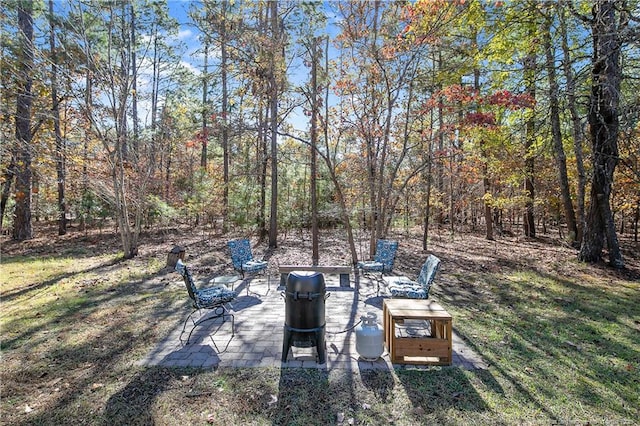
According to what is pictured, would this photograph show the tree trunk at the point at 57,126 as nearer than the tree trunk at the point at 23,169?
Yes

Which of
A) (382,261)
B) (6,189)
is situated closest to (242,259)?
(382,261)

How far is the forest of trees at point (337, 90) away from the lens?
6.35 m

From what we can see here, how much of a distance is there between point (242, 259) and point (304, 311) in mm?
3363

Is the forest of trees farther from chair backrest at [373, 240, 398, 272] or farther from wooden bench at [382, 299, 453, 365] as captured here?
wooden bench at [382, 299, 453, 365]

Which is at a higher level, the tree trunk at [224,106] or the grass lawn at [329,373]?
the tree trunk at [224,106]

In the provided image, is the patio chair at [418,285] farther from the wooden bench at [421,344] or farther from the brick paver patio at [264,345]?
the wooden bench at [421,344]

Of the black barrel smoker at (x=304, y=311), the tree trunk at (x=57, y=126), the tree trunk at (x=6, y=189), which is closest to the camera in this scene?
the black barrel smoker at (x=304, y=311)

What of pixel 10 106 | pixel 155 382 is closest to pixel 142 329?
pixel 155 382

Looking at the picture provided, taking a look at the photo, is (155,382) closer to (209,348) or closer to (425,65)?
(209,348)

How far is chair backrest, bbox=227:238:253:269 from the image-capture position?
6004 millimetres

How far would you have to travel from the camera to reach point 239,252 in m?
6.10

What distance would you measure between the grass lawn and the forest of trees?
261 cm

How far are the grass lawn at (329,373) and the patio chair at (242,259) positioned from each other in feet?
3.49

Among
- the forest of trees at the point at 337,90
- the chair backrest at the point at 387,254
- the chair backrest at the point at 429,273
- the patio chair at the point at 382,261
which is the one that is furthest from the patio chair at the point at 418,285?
the forest of trees at the point at 337,90
